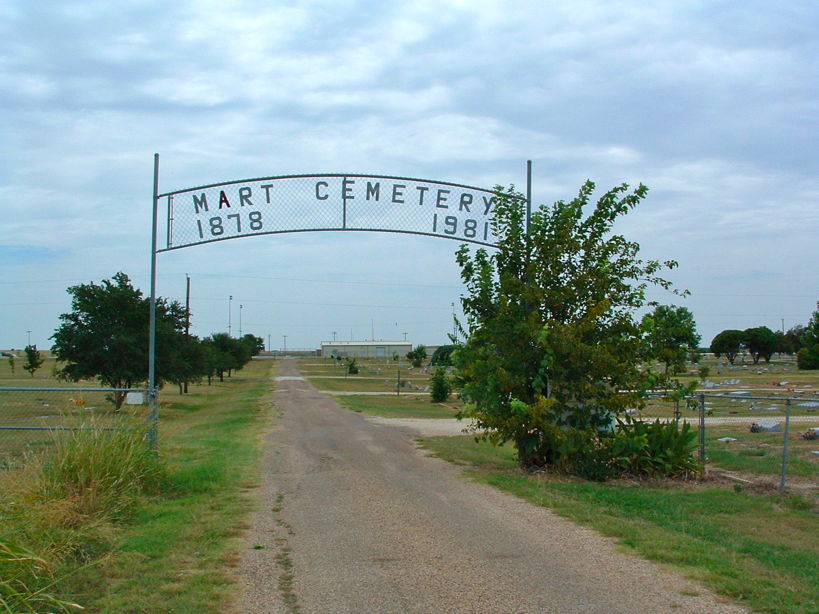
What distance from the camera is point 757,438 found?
1914 centimetres

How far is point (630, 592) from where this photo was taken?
20.2 ft

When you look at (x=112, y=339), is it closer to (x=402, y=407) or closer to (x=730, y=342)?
(x=402, y=407)

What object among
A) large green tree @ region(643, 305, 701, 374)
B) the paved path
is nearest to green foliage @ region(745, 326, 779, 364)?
large green tree @ region(643, 305, 701, 374)

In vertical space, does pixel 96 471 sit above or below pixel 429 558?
above

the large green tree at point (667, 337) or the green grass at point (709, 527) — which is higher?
the large green tree at point (667, 337)

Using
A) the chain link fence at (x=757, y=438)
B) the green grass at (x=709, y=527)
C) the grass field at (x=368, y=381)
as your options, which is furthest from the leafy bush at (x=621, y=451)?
the grass field at (x=368, y=381)

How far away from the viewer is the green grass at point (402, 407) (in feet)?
97.6

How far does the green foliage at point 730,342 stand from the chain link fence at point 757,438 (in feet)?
244

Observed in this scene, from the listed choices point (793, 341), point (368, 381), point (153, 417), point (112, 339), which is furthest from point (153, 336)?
point (793, 341)

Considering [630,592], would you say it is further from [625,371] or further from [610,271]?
[610,271]

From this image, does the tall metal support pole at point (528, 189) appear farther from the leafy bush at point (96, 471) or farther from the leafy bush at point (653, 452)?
the leafy bush at point (96, 471)

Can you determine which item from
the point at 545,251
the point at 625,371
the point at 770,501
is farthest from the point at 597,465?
the point at 545,251

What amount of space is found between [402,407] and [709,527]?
25534mm

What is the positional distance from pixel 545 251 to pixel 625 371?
227 centimetres
